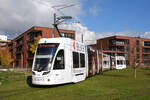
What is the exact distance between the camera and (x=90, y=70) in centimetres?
1861

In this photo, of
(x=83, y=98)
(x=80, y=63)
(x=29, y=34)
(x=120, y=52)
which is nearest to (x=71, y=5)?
(x=80, y=63)

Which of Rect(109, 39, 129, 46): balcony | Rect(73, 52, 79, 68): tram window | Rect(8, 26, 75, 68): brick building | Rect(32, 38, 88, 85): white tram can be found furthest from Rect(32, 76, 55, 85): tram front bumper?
Rect(109, 39, 129, 46): balcony

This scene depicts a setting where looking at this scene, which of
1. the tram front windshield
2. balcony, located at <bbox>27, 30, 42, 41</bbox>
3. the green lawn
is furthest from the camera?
balcony, located at <bbox>27, 30, 42, 41</bbox>

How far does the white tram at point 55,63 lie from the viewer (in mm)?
11828

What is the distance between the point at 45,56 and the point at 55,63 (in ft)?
2.79

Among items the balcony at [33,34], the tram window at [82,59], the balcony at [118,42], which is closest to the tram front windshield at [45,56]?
the tram window at [82,59]

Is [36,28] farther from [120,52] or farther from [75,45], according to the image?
[75,45]

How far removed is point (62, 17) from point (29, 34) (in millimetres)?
41045

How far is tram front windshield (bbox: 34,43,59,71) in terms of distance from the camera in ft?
39.1

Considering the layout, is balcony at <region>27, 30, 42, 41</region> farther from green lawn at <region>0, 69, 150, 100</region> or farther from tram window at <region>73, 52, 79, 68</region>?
green lawn at <region>0, 69, 150, 100</region>

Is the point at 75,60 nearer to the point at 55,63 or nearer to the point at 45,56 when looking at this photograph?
the point at 55,63

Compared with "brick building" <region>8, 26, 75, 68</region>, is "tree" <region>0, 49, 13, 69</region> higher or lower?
lower

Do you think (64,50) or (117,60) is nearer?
(64,50)

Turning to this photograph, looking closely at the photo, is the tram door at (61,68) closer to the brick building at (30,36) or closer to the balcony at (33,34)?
the brick building at (30,36)
